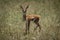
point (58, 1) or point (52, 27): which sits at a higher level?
point (58, 1)

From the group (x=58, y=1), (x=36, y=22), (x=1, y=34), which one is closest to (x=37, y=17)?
(x=36, y=22)

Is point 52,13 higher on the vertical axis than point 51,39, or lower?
higher

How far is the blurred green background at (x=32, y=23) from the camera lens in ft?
8.73

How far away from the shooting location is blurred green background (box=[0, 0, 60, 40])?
2.66 m

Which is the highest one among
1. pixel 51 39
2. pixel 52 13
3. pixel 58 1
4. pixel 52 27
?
pixel 58 1

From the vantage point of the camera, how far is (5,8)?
9.09 feet

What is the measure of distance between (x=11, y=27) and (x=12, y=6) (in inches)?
13.3

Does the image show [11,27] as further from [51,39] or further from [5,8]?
[51,39]

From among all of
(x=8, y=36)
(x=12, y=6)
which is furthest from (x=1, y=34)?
(x=12, y=6)

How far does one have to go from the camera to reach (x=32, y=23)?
2.67 metres

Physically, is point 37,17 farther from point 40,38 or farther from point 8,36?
point 8,36

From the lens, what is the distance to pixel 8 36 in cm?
267

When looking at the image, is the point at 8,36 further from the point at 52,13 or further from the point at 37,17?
the point at 52,13

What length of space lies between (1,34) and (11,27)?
0.18 meters
